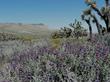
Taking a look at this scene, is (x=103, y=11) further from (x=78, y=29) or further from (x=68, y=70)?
(x=68, y=70)

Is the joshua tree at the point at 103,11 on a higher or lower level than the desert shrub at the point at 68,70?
higher

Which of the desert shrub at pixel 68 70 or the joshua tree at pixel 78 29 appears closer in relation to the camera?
the desert shrub at pixel 68 70

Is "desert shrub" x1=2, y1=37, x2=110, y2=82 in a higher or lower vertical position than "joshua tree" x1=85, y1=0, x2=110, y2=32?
lower

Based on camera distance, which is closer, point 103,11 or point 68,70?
point 68,70

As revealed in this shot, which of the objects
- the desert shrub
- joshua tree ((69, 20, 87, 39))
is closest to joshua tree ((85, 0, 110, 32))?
joshua tree ((69, 20, 87, 39))

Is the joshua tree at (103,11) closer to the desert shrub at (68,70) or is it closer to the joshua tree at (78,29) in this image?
the joshua tree at (78,29)

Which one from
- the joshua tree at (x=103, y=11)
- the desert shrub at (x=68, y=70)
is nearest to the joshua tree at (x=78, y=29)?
the joshua tree at (x=103, y=11)

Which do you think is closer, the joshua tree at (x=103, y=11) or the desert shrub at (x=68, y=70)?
the desert shrub at (x=68, y=70)

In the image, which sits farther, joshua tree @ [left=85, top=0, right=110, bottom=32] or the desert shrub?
joshua tree @ [left=85, top=0, right=110, bottom=32]

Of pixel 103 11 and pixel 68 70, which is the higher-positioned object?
pixel 103 11

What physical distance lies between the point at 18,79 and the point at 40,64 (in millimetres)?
860

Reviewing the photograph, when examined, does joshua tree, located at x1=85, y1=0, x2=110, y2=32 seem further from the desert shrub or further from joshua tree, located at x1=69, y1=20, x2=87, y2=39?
the desert shrub

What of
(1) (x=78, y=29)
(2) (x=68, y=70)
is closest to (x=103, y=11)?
(1) (x=78, y=29)

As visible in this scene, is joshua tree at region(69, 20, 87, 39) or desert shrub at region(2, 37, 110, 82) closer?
desert shrub at region(2, 37, 110, 82)
